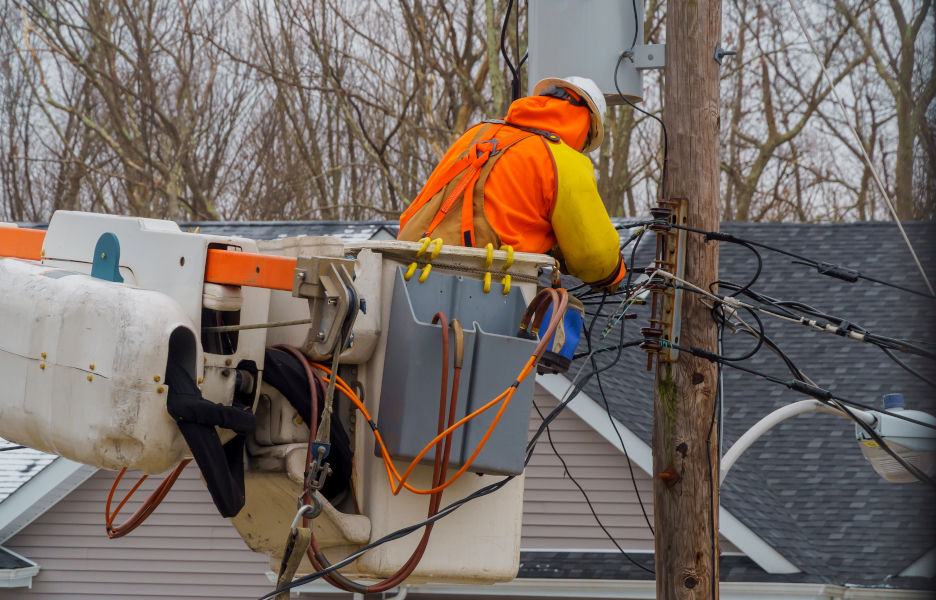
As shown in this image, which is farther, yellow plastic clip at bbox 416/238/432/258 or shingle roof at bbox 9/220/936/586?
shingle roof at bbox 9/220/936/586

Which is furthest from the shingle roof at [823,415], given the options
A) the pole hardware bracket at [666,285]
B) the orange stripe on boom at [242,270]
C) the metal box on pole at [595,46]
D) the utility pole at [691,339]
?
the orange stripe on boom at [242,270]

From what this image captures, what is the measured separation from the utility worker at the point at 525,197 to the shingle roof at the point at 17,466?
6.28 metres

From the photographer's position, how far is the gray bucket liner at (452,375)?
4.06m

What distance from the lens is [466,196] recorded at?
4520 mm

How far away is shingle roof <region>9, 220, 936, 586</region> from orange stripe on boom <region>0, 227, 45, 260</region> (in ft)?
19.0

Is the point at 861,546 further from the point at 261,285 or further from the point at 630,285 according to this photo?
the point at 261,285

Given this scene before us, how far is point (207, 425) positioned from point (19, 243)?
4.07ft

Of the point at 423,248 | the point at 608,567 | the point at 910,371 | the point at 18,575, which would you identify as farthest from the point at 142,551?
the point at 910,371

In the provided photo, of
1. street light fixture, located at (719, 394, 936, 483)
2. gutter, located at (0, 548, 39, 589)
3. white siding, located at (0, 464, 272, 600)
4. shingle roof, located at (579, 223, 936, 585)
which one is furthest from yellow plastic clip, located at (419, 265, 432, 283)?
gutter, located at (0, 548, 39, 589)

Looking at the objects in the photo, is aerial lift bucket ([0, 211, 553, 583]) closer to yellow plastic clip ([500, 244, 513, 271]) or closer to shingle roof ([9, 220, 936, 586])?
yellow plastic clip ([500, 244, 513, 271])

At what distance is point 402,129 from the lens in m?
24.0

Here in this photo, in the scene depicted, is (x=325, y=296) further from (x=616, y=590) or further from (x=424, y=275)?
(x=616, y=590)

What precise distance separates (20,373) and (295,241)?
1172 millimetres

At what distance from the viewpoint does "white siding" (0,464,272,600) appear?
9570mm
